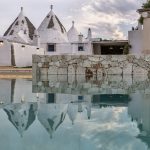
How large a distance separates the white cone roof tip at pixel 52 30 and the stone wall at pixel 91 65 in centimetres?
2074

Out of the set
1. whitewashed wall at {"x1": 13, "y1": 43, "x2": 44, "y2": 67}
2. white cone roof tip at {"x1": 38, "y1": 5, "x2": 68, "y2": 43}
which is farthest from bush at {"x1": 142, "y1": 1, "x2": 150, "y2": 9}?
white cone roof tip at {"x1": 38, "y1": 5, "x2": 68, "y2": 43}

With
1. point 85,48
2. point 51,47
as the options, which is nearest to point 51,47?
point 51,47

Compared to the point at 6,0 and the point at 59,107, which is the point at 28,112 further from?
A: the point at 6,0

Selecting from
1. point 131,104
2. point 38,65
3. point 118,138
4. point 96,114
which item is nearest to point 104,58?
point 38,65

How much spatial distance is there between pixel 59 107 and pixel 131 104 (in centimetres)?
109

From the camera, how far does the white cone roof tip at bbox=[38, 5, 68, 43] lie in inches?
1359

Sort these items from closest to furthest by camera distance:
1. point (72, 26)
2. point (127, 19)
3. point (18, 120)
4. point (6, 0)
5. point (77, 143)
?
1. point (77, 143)
2. point (18, 120)
3. point (6, 0)
4. point (127, 19)
5. point (72, 26)

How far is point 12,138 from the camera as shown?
3098 millimetres

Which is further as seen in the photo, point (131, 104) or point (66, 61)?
point (66, 61)

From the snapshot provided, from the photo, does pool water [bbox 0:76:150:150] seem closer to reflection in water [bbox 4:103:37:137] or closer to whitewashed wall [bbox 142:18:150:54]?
reflection in water [bbox 4:103:37:137]

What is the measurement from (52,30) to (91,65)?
72.5 ft

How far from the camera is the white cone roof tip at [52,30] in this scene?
34531 millimetres

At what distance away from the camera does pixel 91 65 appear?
13.6 meters

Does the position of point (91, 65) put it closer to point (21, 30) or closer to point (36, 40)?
point (36, 40)
